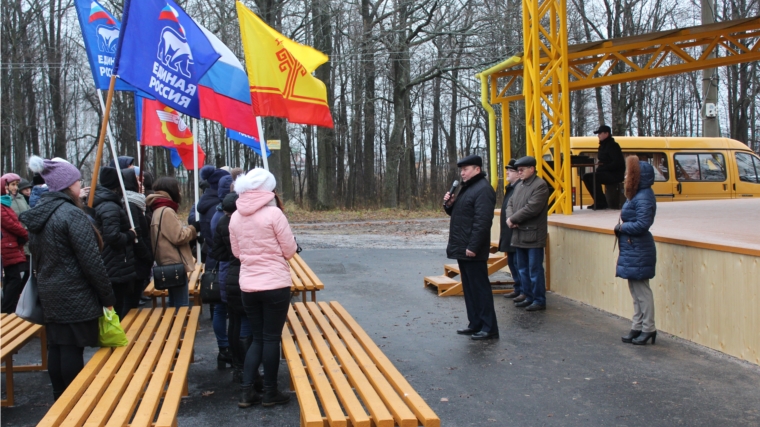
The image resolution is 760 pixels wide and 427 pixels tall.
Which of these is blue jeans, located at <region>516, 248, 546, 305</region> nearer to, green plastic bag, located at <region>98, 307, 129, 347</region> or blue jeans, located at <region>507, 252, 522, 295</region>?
blue jeans, located at <region>507, 252, 522, 295</region>

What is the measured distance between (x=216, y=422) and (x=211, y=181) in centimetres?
281

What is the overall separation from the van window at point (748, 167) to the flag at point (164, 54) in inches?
586

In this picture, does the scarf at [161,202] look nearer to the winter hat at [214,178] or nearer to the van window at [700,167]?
the winter hat at [214,178]

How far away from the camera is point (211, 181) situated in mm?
6836

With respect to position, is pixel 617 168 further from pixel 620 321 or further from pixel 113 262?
pixel 113 262

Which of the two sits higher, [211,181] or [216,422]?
[211,181]

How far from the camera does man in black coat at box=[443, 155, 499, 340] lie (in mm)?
6930

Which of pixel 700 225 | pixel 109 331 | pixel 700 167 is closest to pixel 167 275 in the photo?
pixel 109 331

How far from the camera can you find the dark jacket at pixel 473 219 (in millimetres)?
6914

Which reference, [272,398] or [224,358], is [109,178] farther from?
[272,398]

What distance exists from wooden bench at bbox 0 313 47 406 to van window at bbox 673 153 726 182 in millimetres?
14605

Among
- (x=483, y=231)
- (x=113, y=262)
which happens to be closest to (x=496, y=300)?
(x=483, y=231)

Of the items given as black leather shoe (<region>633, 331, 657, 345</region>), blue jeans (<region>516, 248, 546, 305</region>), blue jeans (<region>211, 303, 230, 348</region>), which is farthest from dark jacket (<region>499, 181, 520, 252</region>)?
blue jeans (<region>211, 303, 230, 348</region>)

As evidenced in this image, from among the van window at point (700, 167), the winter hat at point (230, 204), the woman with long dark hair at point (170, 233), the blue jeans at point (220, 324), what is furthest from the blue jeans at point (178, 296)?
the van window at point (700, 167)
